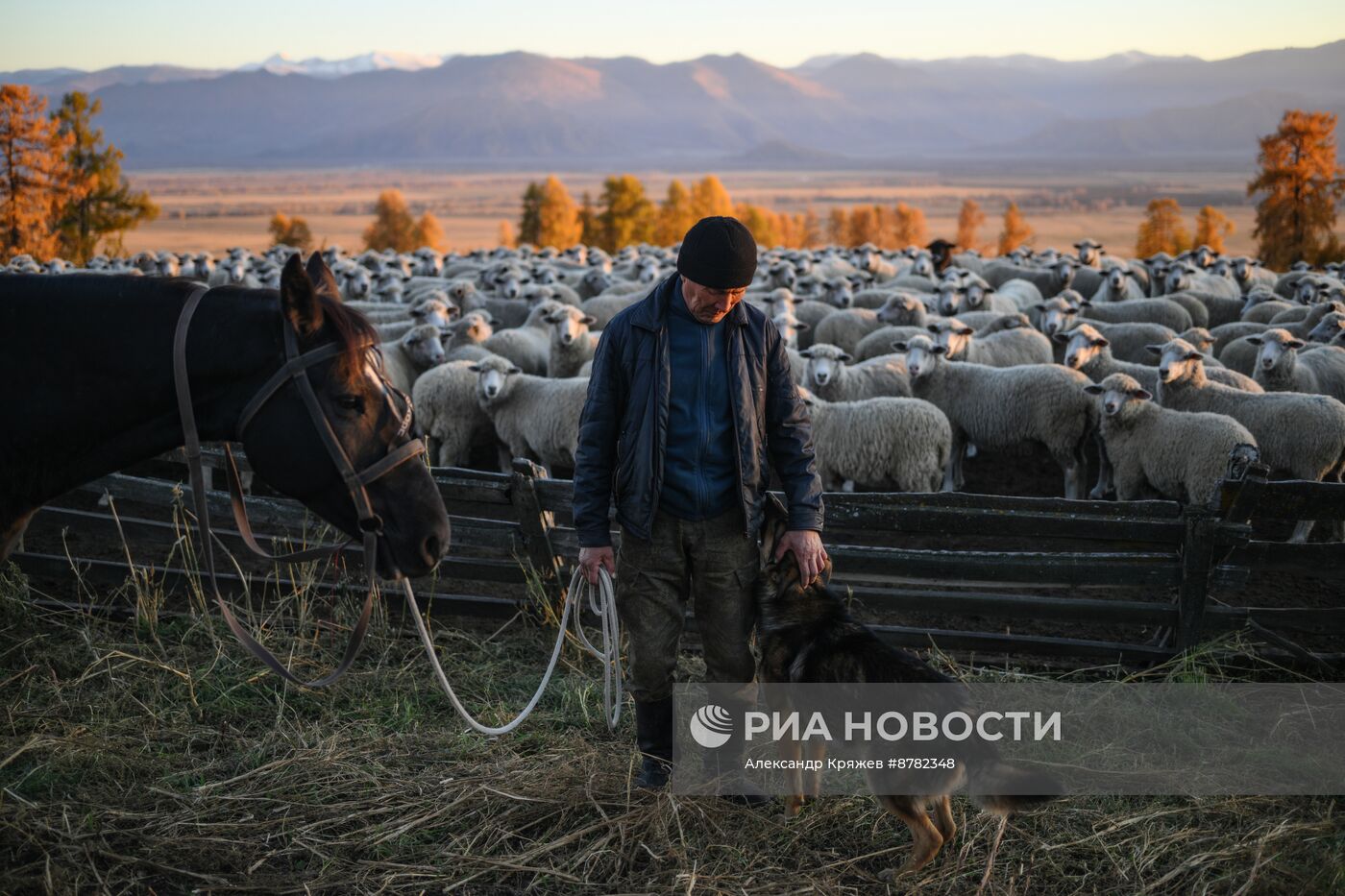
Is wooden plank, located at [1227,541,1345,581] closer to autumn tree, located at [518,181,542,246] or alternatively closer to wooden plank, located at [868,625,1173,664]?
wooden plank, located at [868,625,1173,664]

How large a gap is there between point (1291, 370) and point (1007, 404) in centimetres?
336

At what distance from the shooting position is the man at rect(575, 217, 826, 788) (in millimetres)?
3588

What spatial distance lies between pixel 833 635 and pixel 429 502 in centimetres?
151

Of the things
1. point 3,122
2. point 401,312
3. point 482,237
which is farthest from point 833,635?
point 482,237

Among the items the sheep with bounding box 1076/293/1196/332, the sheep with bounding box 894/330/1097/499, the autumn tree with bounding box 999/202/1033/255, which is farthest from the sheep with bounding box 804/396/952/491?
the autumn tree with bounding box 999/202/1033/255

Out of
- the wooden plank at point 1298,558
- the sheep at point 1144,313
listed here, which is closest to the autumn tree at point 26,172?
the sheep at point 1144,313

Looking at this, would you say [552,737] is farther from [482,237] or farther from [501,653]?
[482,237]

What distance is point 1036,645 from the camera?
5531mm

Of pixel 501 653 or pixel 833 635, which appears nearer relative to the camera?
pixel 833 635

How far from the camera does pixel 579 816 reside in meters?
3.99

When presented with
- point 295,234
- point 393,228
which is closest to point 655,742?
point 295,234

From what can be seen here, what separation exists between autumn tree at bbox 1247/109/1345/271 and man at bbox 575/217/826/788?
125ft

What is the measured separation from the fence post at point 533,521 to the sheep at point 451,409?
19.7 feet

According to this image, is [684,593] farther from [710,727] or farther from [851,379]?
[851,379]
